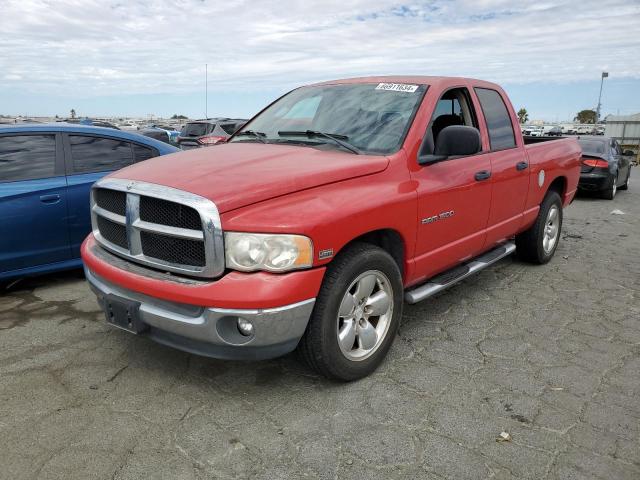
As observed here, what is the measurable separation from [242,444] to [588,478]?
63.1 inches

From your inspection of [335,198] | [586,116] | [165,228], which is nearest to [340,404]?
[335,198]

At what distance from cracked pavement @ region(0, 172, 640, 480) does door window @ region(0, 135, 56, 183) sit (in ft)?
3.66

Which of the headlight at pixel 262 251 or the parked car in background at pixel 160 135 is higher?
the parked car in background at pixel 160 135

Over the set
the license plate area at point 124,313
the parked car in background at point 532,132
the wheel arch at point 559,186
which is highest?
the parked car in background at point 532,132

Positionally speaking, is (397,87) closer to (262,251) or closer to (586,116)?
(262,251)

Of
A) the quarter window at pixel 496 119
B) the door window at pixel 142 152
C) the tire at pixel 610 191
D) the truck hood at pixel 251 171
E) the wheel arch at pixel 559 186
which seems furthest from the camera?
the tire at pixel 610 191

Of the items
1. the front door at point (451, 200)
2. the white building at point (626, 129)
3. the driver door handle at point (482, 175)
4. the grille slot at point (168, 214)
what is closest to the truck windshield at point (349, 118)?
the front door at point (451, 200)

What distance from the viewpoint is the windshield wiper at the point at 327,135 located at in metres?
3.45

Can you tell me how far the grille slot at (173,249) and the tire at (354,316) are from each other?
0.68m

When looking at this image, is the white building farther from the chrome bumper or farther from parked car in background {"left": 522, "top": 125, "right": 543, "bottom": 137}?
the chrome bumper

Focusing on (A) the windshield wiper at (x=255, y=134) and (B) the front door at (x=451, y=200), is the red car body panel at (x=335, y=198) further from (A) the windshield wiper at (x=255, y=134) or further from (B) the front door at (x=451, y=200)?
(A) the windshield wiper at (x=255, y=134)

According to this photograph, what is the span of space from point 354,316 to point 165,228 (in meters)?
1.19

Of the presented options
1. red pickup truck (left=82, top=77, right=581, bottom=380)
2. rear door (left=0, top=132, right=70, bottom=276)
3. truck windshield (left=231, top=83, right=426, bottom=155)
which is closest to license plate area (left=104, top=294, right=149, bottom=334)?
red pickup truck (left=82, top=77, right=581, bottom=380)

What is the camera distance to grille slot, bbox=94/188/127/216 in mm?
3037
